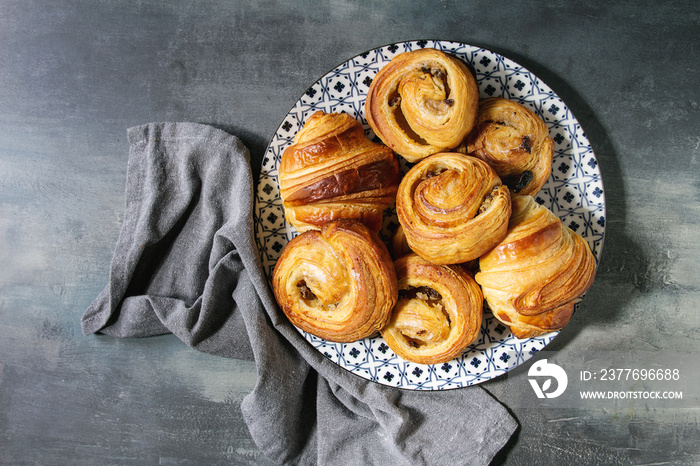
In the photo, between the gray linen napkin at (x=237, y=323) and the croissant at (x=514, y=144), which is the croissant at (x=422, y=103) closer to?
the croissant at (x=514, y=144)

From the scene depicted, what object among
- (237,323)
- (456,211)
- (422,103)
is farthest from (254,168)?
(456,211)

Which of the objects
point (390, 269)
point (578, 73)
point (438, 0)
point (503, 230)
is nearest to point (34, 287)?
point (390, 269)

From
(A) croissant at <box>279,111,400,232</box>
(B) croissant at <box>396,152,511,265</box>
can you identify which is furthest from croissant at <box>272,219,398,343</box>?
(B) croissant at <box>396,152,511,265</box>

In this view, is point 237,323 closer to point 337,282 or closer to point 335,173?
point 337,282

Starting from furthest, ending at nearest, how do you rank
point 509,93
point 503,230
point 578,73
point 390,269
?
point 578,73
point 509,93
point 390,269
point 503,230

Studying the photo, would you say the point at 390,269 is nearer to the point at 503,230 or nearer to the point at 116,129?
the point at 503,230

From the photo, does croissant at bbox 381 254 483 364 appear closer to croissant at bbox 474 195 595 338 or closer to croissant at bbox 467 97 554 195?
croissant at bbox 474 195 595 338
